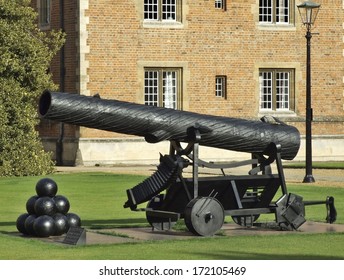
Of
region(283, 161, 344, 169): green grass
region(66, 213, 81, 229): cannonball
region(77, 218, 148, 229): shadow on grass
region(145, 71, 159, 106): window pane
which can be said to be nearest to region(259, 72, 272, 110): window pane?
region(283, 161, 344, 169): green grass

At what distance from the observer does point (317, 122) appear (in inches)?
1757

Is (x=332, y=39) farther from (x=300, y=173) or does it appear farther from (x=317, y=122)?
(x=300, y=173)

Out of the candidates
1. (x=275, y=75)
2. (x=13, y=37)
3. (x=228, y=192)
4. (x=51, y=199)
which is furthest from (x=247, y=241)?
(x=275, y=75)

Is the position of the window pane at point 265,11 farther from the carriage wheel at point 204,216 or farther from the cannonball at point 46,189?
the carriage wheel at point 204,216

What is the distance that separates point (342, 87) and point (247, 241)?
2761cm

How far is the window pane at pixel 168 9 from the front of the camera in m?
42.3

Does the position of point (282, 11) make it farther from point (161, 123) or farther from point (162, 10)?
point (161, 123)

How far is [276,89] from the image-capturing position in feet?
144

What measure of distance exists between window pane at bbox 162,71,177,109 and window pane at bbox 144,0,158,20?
181 centimetres

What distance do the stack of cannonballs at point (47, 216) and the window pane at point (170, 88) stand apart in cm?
2362

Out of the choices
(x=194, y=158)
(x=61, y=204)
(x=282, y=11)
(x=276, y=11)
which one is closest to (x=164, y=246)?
(x=194, y=158)

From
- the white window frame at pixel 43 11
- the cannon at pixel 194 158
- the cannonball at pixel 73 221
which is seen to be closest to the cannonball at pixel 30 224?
the cannonball at pixel 73 221

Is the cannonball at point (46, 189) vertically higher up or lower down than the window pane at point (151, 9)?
lower down

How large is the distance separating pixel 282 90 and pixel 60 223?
26.3 m
